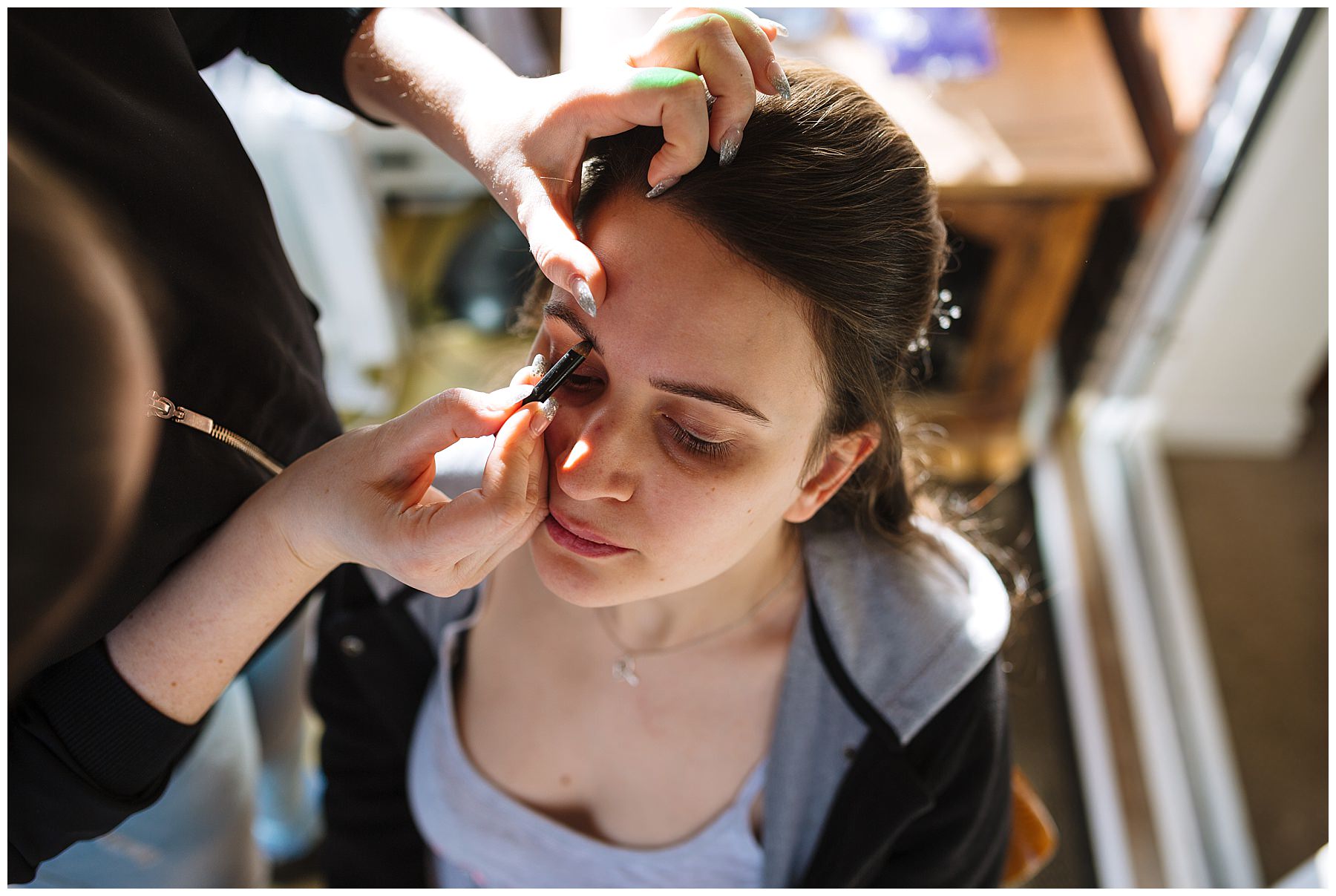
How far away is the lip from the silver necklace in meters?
0.27

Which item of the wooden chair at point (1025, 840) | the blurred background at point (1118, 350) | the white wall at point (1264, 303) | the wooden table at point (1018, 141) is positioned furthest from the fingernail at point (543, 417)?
the white wall at point (1264, 303)

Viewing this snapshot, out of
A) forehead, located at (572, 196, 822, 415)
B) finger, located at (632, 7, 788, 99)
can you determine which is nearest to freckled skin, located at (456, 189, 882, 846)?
forehead, located at (572, 196, 822, 415)

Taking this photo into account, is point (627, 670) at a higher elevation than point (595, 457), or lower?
lower

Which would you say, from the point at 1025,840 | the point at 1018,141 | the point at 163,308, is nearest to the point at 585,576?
the point at 163,308

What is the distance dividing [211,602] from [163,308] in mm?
215

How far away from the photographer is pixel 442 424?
Result: 669 mm

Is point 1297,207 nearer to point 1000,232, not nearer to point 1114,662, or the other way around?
point 1000,232

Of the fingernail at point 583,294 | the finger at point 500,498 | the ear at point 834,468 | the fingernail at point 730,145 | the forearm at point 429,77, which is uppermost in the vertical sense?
the forearm at point 429,77

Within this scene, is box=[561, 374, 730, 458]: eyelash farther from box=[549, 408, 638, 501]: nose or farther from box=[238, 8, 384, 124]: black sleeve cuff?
box=[238, 8, 384, 124]: black sleeve cuff

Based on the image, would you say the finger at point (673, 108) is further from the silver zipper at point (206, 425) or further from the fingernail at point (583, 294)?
the silver zipper at point (206, 425)

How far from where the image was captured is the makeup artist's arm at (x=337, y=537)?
670mm

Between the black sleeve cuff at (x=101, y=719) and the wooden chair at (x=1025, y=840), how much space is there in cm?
81

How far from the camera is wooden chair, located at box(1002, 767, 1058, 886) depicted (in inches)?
42.4

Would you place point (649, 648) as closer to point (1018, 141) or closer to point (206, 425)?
point (206, 425)
